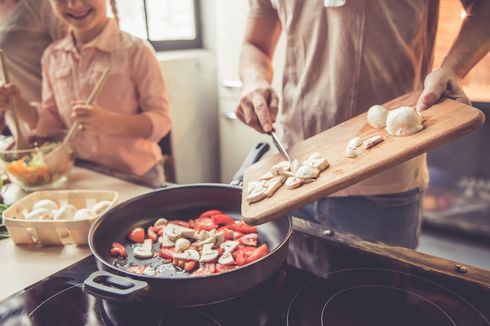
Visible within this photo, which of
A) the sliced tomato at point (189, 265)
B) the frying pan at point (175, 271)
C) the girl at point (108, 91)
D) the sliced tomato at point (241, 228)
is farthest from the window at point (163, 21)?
the sliced tomato at point (189, 265)

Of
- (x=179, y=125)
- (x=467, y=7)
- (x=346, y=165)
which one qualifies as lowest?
(x=179, y=125)

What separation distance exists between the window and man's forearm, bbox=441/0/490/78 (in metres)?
2.00

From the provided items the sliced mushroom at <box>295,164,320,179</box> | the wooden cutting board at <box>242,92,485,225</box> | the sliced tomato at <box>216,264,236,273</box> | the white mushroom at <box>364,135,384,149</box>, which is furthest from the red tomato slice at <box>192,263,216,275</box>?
the white mushroom at <box>364,135,384,149</box>

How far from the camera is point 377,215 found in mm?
985

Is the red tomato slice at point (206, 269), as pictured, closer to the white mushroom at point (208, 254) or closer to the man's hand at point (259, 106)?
the white mushroom at point (208, 254)

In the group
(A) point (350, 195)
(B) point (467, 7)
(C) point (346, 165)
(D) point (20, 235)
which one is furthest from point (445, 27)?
(D) point (20, 235)

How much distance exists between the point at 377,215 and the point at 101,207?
0.64 m

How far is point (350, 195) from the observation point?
0.99 metres

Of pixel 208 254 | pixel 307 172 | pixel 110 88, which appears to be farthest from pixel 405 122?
pixel 110 88

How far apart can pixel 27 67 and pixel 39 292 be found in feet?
3.76

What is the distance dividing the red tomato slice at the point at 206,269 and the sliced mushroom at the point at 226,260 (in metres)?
0.01

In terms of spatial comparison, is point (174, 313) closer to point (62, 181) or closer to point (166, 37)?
point (62, 181)

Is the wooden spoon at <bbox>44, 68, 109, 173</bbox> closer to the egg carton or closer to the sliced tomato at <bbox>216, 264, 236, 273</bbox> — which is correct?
the egg carton

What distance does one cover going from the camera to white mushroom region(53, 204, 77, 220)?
2.89 feet
